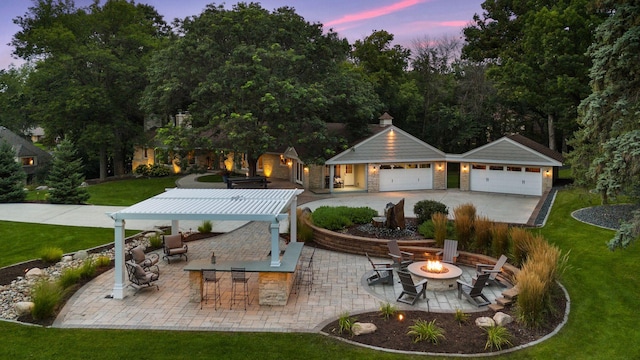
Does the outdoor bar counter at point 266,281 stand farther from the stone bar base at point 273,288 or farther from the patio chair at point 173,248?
the patio chair at point 173,248

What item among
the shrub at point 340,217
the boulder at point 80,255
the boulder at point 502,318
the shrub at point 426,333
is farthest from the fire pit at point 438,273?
the boulder at point 80,255

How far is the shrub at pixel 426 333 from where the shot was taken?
7.97 meters

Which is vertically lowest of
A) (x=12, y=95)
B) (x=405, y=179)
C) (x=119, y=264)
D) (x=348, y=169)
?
(x=119, y=264)

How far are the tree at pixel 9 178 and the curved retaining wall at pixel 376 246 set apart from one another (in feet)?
55.6

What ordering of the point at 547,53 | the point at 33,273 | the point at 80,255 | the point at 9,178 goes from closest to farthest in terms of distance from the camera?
the point at 33,273 < the point at 80,255 < the point at 9,178 < the point at 547,53

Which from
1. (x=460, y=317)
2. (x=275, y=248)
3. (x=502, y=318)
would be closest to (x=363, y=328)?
(x=460, y=317)

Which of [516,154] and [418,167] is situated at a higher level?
[516,154]

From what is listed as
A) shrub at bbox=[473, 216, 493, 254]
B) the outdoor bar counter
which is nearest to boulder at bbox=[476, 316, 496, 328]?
the outdoor bar counter

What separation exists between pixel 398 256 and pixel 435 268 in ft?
4.71

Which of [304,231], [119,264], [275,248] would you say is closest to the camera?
[275,248]

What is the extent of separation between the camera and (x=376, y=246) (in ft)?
45.5

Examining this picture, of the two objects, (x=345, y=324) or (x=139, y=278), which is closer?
(x=345, y=324)

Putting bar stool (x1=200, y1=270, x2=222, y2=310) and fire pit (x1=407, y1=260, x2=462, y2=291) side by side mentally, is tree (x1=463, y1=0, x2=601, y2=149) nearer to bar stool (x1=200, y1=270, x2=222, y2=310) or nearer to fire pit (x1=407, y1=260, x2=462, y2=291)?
fire pit (x1=407, y1=260, x2=462, y2=291)

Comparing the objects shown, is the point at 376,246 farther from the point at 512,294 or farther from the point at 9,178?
the point at 9,178
